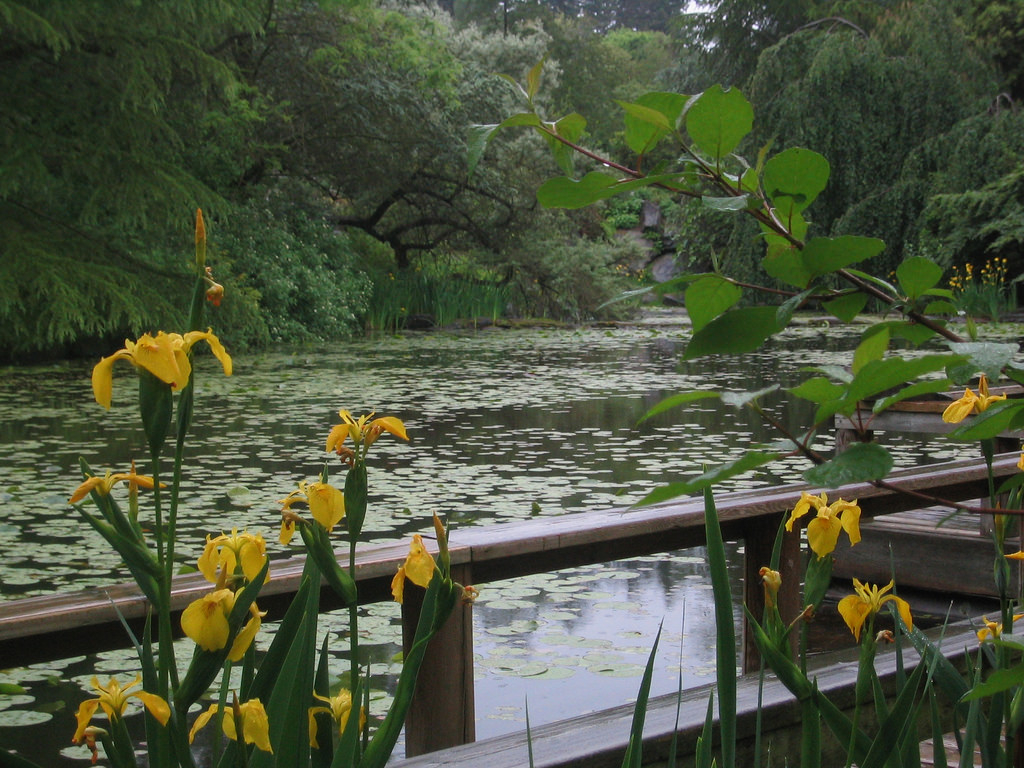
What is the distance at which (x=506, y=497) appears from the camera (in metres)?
4.16

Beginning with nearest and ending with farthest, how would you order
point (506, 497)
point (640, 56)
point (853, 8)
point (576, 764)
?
point (576, 764)
point (506, 497)
point (853, 8)
point (640, 56)

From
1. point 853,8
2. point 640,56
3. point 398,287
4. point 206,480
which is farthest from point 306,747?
point 640,56

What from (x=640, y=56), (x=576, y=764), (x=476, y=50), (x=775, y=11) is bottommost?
(x=576, y=764)

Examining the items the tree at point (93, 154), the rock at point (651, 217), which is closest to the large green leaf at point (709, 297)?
the tree at point (93, 154)

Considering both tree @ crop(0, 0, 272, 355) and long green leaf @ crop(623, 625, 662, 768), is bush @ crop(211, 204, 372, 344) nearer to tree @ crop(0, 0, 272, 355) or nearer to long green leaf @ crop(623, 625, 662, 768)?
tree @ crop(0, 0, 272, 355)

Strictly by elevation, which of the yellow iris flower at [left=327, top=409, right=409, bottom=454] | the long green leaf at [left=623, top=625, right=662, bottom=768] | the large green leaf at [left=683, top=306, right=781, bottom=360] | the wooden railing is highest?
the large green leaf at [left=683, top=306, right=781, bottom=360]

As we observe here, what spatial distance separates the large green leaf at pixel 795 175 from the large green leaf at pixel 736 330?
7 cm

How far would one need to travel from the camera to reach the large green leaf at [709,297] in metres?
0.62

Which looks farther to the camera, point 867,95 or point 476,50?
point 476,50

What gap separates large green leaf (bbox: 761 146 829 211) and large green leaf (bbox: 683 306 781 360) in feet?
0.22

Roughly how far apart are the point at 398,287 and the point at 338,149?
2.28 m

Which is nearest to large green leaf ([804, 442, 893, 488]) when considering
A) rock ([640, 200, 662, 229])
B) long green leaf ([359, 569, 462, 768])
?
long green leaf ([359, 569, 462, 768])

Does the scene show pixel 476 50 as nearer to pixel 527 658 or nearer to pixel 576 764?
pixel 527 658

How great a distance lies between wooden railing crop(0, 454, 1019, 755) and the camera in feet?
3.67
